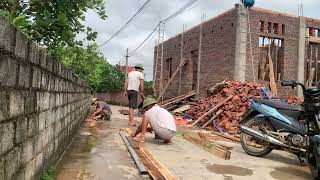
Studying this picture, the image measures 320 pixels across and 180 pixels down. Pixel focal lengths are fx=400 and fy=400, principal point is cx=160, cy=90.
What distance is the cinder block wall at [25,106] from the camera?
264 cm

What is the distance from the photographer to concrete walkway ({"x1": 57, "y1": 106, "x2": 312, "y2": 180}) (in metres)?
5.10

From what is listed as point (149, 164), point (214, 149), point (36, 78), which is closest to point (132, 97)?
point (214, 149)

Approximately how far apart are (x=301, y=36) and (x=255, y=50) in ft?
8.75

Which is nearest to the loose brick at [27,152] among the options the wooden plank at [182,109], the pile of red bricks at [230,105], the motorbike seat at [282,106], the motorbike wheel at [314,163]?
the motorbike wheel at [314,163]

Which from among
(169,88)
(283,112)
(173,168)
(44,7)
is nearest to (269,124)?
(283,112)

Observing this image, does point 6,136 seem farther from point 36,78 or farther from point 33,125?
point 36,78

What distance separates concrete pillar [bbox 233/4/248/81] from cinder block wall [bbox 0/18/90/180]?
1360 cm

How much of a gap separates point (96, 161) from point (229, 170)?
1.88m

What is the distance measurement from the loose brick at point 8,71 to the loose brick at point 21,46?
0.11 m

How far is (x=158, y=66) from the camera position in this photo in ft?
97.8

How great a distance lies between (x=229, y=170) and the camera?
5621 mm

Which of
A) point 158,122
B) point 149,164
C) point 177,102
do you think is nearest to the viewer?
point 149,164

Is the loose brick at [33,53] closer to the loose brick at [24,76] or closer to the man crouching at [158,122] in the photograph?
the loose brick at [24,76]

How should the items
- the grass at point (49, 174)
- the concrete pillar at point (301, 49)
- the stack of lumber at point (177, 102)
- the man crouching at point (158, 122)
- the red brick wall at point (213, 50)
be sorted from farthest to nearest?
the stack of lumber at point (177, 102), the concrete pillar at point (301, 49), the red brick wall at point (213, 50), the man crouching at point (158, 122), the grass at point (49, 174)
